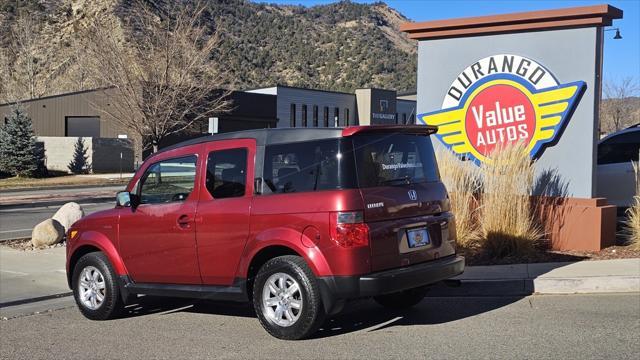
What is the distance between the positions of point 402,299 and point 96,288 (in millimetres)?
3401

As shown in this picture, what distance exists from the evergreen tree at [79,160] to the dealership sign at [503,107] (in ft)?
111

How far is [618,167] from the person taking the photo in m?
12.2

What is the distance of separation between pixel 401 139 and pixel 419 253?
1107 mm

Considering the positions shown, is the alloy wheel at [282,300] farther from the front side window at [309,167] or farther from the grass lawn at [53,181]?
the grass lawn at [53,181]

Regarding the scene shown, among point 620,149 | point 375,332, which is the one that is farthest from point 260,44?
point 375,332

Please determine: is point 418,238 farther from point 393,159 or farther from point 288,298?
point 288,298

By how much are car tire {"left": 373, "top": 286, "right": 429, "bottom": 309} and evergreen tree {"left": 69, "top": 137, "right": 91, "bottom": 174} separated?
37222 millimetres

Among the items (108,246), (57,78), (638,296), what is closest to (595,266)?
(638,296)

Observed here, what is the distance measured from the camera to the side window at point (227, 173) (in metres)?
6.39

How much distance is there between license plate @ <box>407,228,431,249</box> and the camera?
5984 mm

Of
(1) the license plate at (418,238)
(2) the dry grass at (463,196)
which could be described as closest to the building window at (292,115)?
(2) the dry grass at (463,196)

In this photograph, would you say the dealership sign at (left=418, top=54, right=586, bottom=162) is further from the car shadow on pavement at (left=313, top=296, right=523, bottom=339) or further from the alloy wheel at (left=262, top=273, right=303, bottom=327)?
the alloy wheel at (left=262, top=273, right=303, bottom=327)

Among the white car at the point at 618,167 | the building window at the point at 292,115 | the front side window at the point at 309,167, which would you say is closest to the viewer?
the front side window at the point at 309,167

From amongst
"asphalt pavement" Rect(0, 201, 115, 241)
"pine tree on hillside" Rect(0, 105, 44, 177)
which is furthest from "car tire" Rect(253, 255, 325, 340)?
"pine tree on hillside" Rect(0, 105, 44, 177)
